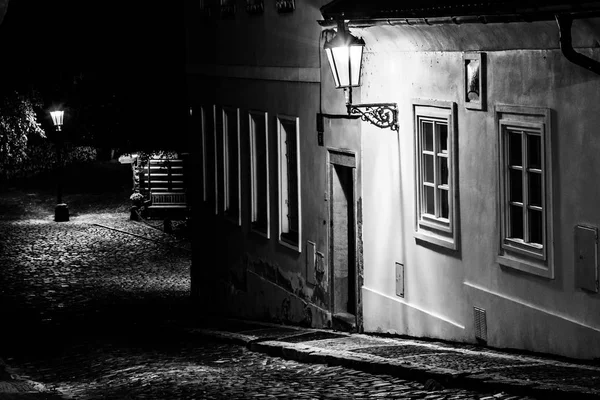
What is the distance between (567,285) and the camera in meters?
10.4

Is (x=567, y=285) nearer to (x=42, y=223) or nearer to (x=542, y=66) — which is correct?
(x=542, y=66)

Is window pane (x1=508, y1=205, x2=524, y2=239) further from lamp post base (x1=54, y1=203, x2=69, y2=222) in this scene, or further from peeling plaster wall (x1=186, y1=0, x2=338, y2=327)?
lamp post base (x1=54, y1=203, x2=69, y2=222)

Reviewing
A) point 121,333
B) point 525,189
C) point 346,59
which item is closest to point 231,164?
point 121,333

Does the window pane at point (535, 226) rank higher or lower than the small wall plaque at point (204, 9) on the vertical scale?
lower

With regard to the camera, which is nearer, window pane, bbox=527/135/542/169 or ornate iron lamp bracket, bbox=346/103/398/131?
window pane, bbox=527/135/542/169

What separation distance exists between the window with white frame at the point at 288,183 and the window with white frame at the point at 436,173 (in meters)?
4.08

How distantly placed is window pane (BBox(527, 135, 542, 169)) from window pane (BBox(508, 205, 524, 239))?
0.53m

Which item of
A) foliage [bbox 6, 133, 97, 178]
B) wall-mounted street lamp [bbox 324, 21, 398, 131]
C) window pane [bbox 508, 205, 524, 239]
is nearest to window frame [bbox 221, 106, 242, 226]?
wall-mounted street lamp [bbox 324, 21, 398, 131]

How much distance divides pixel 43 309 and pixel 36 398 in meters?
12.1

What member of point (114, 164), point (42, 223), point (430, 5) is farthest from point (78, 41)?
point (430, 5)

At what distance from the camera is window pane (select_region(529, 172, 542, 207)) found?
10938 millimetres

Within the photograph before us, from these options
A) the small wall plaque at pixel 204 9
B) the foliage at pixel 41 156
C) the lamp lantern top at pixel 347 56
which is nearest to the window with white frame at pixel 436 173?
the lamp lantern top at pixel 347 56

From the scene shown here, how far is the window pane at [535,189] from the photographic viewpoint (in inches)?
431

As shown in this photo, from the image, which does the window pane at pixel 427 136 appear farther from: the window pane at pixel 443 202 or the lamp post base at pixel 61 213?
the lamp post base at pixel 61 213
